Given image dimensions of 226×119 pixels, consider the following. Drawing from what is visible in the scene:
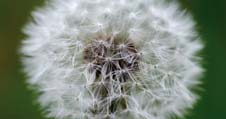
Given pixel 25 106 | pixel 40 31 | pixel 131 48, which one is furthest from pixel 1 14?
pixel 131 48

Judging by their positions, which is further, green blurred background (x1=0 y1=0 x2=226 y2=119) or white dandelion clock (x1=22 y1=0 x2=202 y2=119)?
green blurred background (x1=0 y1=0 x2=226 y2=119)

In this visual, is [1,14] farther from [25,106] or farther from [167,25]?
[167,25]

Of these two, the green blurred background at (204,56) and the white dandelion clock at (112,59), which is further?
the green blurred background at (204,56)

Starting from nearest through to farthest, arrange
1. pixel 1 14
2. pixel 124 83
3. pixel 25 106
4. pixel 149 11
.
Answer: pixel 124 83 < pixel 149 11 < pixel 25 106 < pixel 1 14
